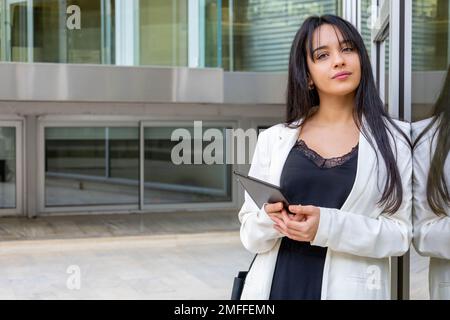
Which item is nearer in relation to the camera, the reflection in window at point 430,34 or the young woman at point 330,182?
the young woman at point 330,182

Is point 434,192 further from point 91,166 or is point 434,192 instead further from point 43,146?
point 91,166

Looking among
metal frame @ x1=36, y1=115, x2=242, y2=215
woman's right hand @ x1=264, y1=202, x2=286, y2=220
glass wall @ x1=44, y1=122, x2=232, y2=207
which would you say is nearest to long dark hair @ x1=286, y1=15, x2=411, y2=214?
woman's right hand @ x1=264, y1=202, x2=286, y2=220

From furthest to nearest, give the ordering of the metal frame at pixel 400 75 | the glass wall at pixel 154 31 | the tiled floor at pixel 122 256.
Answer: the glass wall at pixel 154 31, the tiled floor at pixel 122 256, the metal frame at pixel 400 75

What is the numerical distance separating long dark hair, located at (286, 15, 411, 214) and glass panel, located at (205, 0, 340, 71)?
8.26m

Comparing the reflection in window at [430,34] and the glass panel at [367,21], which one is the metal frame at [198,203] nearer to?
the glass panel at [367,21]

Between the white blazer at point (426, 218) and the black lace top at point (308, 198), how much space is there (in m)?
0.17

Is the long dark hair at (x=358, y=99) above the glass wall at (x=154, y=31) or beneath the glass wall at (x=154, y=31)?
beneath

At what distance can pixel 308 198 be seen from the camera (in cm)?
136

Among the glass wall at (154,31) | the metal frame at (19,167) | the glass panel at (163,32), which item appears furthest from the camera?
the metal frame at (19,167)

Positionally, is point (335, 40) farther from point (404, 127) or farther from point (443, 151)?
point (443, 151)

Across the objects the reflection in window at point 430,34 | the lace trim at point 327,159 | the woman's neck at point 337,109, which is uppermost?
the reflection in window at point 430,34

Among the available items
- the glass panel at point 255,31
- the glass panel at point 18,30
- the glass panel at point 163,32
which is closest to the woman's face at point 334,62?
the glass panel at point 18,30

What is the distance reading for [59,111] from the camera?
1124cm

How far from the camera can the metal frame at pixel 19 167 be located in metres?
11.5
